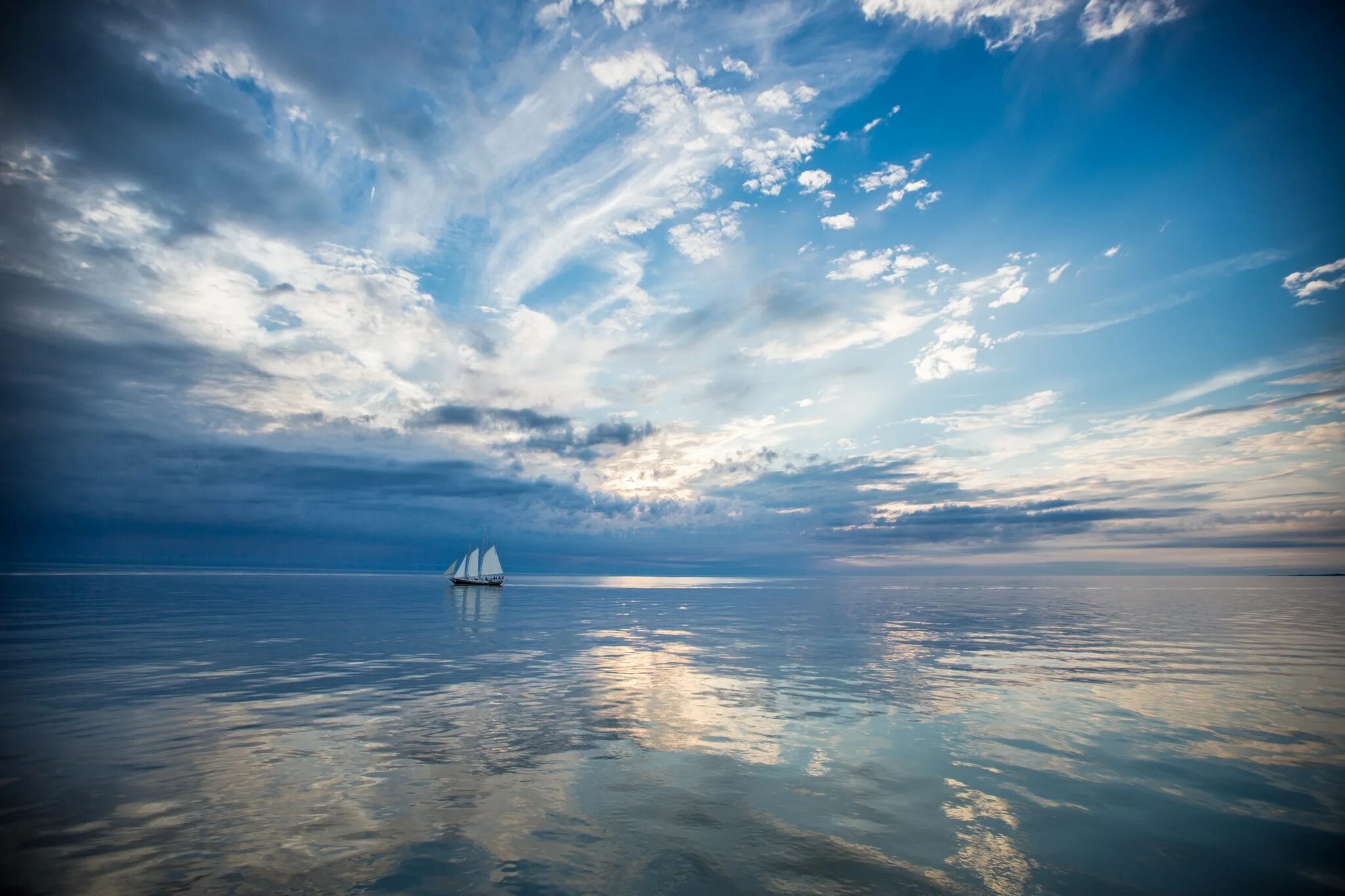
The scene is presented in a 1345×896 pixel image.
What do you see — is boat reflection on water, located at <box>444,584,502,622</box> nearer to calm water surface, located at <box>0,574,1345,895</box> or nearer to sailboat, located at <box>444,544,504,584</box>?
sailboat, located at <box>444,544,504,584</box>

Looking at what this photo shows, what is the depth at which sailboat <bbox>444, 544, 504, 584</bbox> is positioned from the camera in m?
140

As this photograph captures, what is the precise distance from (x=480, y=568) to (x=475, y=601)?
4090 centimetres

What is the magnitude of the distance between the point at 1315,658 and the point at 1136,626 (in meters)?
22.5

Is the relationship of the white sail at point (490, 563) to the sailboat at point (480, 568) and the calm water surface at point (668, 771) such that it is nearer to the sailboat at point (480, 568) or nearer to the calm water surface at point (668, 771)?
the sailboat at point (480, 568)

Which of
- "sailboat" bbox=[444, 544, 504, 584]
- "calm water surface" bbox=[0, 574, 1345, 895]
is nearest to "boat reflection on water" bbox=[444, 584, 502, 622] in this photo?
"sailboat" bbox=[444, 544, 504, 584]

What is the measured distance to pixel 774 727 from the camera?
20.7m

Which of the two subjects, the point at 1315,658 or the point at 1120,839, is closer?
the point at 1120,839

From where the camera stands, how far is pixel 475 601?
102438 mm

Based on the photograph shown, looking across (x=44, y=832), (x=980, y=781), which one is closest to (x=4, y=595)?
(x=44, y=832)

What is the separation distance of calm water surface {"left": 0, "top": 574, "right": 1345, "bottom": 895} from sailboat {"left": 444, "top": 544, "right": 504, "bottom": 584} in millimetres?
101644

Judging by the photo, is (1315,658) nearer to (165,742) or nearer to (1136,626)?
(1136,626)

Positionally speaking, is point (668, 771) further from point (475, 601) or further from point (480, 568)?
point (480, 568)

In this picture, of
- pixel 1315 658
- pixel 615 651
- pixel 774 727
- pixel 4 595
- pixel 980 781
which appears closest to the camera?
pixel 980 781

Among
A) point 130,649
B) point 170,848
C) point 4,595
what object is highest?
point 4,595
